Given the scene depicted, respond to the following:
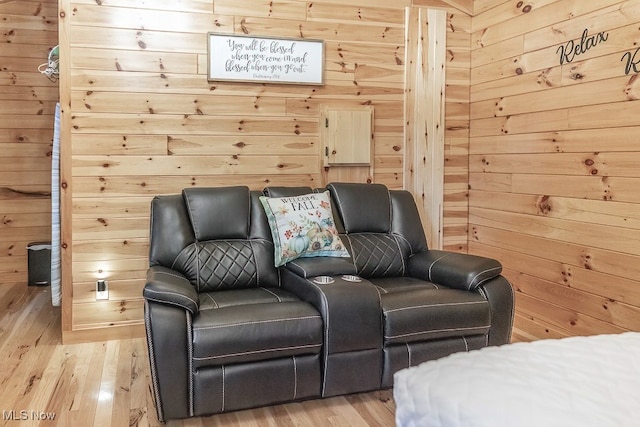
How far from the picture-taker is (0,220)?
16.1ft

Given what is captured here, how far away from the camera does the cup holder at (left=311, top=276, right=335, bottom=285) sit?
9.04 ft

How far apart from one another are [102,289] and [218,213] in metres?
0.97

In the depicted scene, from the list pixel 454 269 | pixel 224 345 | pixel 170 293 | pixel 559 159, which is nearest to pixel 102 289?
A: pixel 170 293

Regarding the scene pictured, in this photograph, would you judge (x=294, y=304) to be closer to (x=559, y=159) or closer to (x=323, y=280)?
(x=323, y=280)

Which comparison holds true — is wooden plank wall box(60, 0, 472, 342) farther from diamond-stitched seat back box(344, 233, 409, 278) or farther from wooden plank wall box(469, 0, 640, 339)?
wooden plank wall box(469, 0, 640, 339)

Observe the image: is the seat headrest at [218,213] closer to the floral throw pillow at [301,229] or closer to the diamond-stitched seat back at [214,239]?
the diamond-stitched seat back at [214,239]

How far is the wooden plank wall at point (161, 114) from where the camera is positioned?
3.41 m

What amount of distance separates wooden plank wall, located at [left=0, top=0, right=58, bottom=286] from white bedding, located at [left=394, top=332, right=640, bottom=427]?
4549 millimetres

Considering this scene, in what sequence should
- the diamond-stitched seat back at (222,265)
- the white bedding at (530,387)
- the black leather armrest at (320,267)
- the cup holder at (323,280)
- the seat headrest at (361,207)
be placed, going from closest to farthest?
the white bedding at (530,387) < the cup holder at (323,280) < the black leather armrest at (320,267) < the diamond-stitched seat back at (222,265) < the seat headrest at (361,207)

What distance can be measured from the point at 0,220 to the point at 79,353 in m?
2.25

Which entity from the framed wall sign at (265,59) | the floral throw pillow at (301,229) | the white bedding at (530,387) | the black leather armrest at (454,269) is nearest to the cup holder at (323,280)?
the floral throw pillow at (301,229)

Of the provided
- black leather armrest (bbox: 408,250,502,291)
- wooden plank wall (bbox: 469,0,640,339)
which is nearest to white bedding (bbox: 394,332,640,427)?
black leather armrest (bbox: 408,250,502,291)

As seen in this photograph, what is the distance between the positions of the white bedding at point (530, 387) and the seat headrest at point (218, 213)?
6.59 ft

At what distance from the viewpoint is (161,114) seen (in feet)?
11.6
